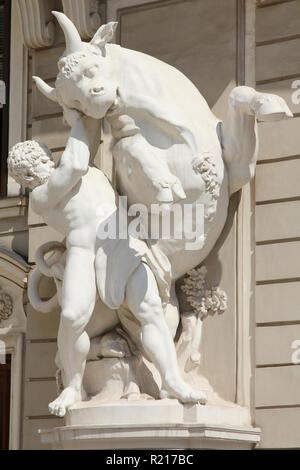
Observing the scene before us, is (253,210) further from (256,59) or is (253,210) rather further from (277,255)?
(256,59)

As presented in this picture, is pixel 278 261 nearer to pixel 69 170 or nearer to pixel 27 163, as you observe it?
pixel 69 170

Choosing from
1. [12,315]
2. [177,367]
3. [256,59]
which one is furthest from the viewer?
[12,315]

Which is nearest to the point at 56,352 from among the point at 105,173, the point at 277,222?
the point at 105,173

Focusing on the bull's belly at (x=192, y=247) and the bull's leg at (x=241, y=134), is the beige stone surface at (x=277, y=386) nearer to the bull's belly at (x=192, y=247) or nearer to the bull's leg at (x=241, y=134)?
the bull's belly at (x=192, y=247)

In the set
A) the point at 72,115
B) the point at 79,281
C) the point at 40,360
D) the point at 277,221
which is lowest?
the point at 40,360

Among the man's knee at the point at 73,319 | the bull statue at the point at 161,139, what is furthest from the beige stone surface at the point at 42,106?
the man's knee at the point at 73,319

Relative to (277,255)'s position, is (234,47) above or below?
above

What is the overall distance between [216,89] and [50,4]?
175 cm

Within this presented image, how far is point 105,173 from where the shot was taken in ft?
31.0

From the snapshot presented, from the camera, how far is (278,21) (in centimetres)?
886

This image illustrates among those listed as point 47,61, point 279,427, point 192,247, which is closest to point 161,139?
point 192,247

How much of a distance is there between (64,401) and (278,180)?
2111mm

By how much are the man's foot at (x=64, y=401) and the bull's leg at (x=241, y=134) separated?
176 centimetres

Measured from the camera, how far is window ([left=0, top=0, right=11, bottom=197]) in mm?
10289
